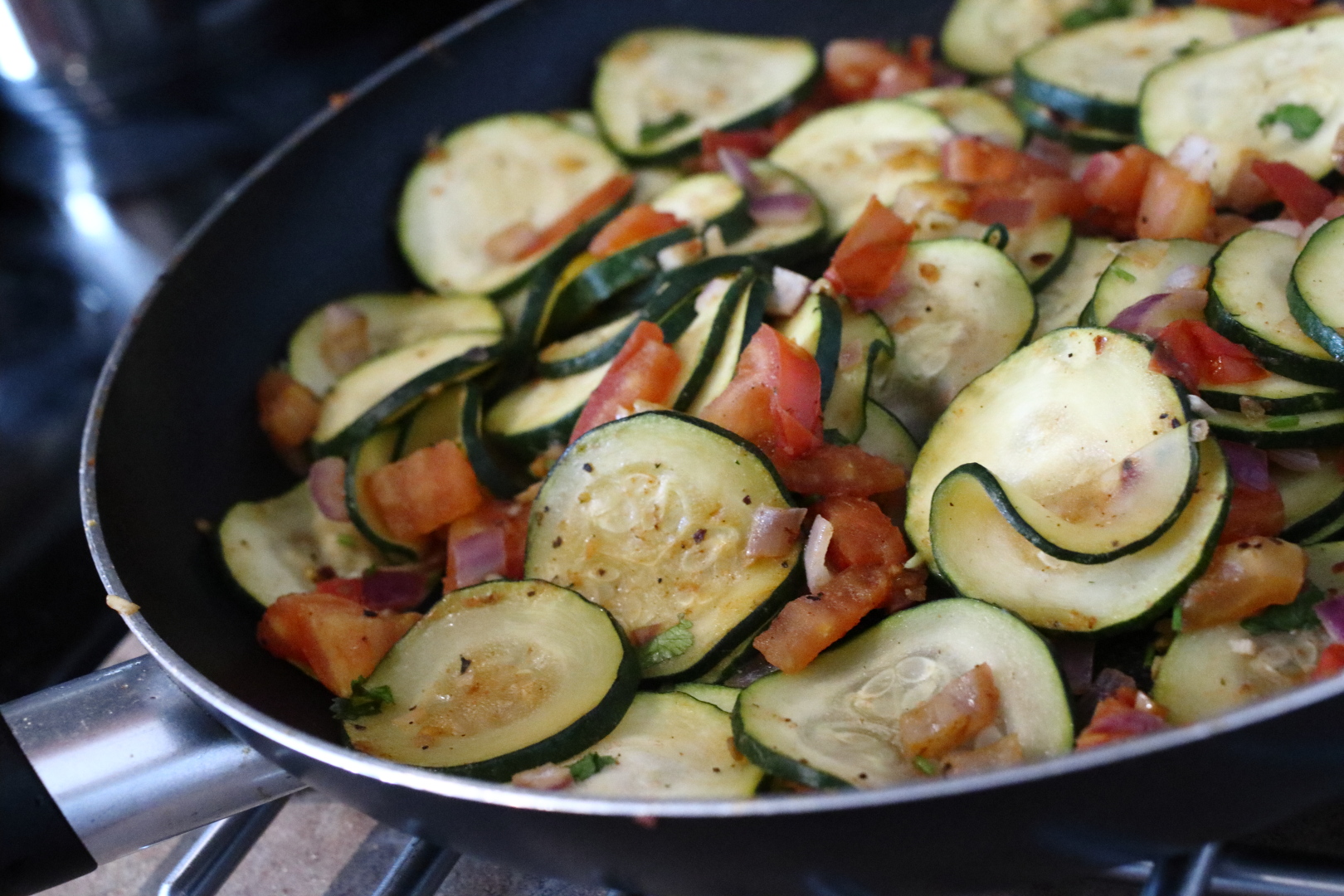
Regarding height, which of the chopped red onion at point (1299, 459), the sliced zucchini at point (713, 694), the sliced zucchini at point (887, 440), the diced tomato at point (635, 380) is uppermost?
the diced tomato at point (635, 380)

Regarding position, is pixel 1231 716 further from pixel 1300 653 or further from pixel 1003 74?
pixel 1003 74

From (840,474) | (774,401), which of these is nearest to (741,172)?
(774,401)

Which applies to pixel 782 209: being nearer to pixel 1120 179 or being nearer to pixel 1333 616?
pixel 1120 179

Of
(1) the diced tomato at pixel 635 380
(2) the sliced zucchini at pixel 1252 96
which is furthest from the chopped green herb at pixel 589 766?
(2) the sliced zucchini at pixel 1252 96

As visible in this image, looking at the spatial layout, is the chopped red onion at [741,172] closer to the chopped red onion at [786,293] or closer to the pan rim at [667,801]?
the chopped red onion at [786,293]

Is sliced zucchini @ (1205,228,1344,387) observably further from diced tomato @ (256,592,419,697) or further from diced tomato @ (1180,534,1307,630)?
diced tomato @ (256,592,419,697)

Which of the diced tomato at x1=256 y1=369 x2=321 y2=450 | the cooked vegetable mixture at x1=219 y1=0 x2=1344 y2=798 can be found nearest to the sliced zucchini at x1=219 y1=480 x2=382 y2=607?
the cooked vegetable mixture at x1=219 y1=0 x2=1344 y2=798

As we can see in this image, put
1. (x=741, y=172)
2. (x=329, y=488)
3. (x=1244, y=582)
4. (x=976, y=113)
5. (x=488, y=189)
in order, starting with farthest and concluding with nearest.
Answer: (x=488, y=189) < (x=976, y=113) < (x=741, y=172) < (x=329, y=488) < (x=1244, y=582)
